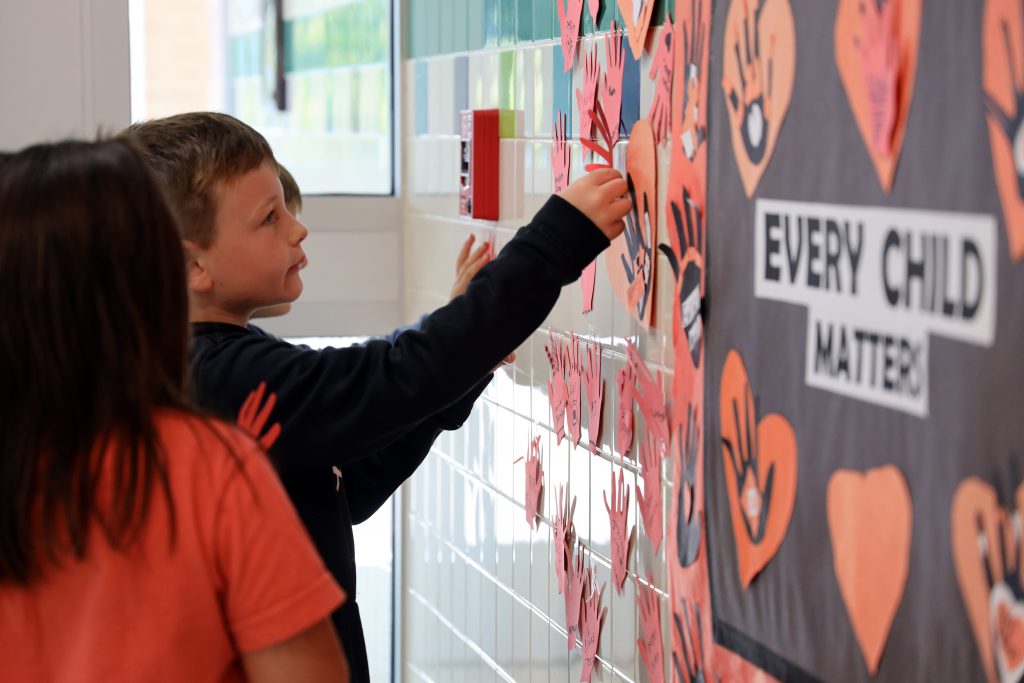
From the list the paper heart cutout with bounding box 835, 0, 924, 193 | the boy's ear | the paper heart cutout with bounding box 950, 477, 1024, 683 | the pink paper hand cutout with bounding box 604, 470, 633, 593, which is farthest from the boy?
the paper heart cutout with bounding box 950, 477, 1024, 683

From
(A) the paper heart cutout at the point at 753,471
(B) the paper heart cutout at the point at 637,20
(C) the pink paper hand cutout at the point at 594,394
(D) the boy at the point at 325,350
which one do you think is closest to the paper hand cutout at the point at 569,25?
(B) the paper heart cutout at the point at 637,20

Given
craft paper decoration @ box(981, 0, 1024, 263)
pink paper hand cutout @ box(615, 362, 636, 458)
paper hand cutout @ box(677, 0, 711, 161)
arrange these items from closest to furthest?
craft paper decoration @ box(981, 0, 1024, 263)
paper hand cutout @ box(677, 0, 711, 161)
pink paper hand cutout @ box(615, 362, 636, 458)

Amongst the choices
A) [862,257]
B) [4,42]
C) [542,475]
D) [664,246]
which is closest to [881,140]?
[862,257]

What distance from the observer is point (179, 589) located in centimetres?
96

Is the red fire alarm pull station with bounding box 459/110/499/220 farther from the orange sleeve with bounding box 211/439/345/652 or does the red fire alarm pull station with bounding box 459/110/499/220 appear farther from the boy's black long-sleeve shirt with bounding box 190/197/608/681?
the orange sleeve with bounding box 211/439/345/652

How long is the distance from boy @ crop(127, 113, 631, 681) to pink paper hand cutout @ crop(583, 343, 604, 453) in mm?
200

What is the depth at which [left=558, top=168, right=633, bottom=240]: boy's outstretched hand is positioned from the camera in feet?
4.51

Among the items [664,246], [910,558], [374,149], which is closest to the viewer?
[910,558]

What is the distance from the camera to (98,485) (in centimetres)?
94

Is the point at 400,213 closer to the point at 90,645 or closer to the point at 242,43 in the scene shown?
the point at 242,43

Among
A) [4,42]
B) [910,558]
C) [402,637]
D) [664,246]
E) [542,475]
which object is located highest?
[4,42]

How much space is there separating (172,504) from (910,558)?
1.75ft

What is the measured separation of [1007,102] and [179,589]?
66 centimetres

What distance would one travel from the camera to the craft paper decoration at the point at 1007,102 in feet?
2.55
